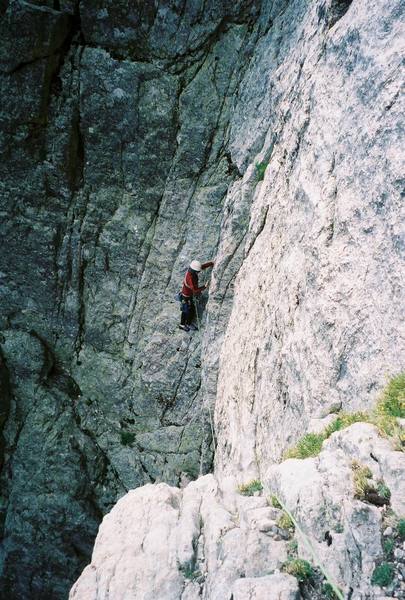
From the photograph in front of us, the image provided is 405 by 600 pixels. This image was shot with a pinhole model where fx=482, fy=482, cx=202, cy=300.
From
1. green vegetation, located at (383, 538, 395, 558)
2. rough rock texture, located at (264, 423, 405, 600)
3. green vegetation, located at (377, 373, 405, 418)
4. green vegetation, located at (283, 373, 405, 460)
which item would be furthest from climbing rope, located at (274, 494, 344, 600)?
green vegetation, located at (377, 373, 405, 418)

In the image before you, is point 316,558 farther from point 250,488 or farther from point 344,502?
point 250,488

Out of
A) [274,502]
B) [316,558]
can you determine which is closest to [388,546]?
[316,558]

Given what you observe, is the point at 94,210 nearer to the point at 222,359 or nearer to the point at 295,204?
the point at 222,359

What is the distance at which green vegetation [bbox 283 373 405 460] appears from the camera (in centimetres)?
616

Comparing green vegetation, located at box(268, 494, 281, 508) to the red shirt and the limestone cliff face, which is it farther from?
the red shirt

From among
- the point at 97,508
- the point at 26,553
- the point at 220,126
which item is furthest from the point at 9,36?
the point at 26,553

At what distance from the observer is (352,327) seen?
7.65m

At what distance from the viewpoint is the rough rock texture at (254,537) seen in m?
5.58

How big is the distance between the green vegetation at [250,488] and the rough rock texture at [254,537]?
0.40 feet

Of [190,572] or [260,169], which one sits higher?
[260,169]

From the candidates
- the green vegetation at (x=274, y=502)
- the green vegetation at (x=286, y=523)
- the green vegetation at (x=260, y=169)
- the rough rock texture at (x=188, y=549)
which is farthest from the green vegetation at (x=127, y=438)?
the green vegetation at (x=286, y=523)

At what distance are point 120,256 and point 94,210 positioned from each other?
215 cm

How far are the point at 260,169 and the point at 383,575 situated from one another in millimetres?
11643

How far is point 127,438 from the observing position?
20656 millimetres
